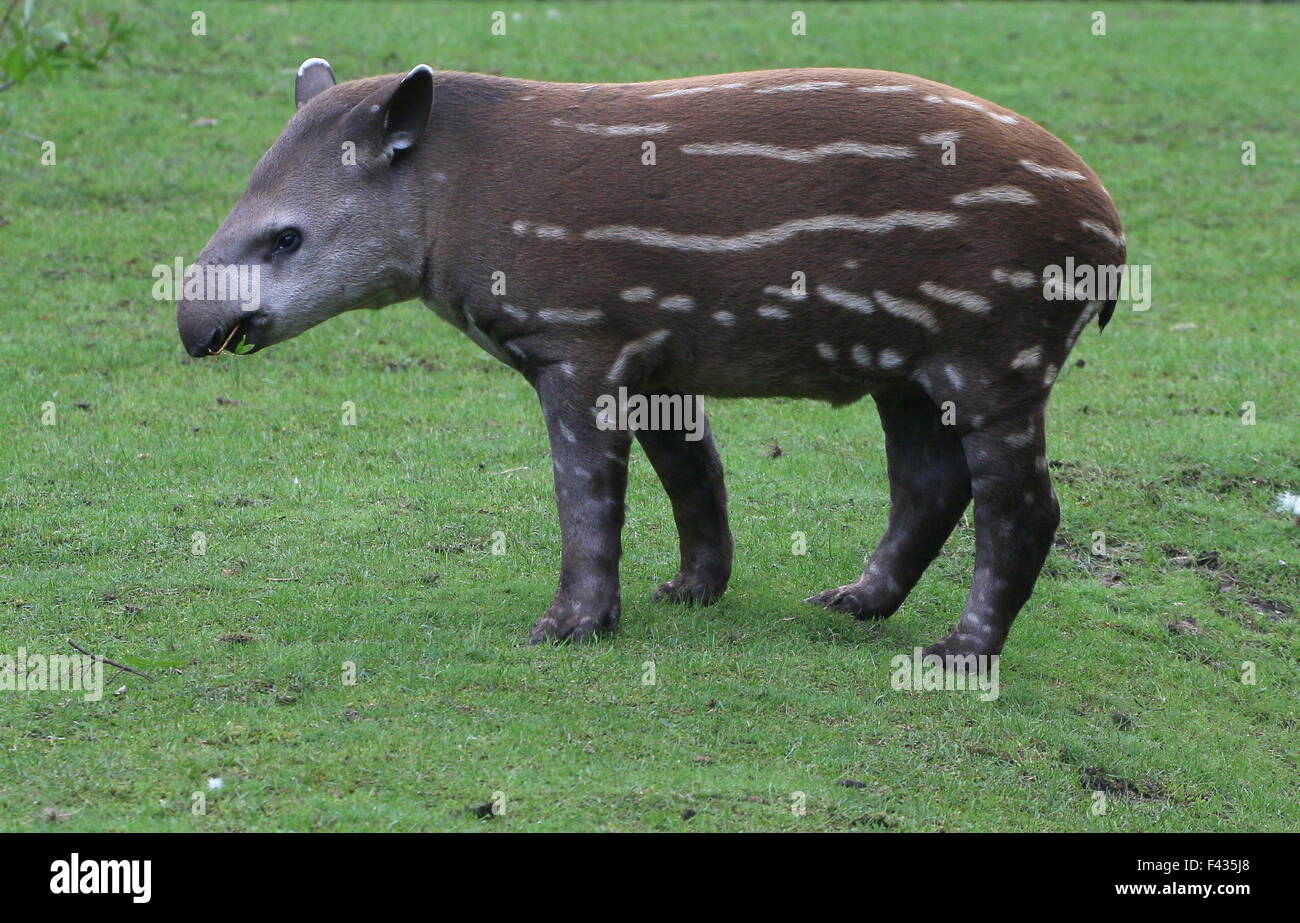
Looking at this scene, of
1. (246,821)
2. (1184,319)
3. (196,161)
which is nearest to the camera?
(246,821)

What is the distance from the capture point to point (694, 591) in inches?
319

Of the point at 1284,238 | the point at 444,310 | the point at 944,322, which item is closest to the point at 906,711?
A: the point at 944,322

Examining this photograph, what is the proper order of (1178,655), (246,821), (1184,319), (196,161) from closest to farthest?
(246,821) < (1178,655) < (1184,319) < (196,161)

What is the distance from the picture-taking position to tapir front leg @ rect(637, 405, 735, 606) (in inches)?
312

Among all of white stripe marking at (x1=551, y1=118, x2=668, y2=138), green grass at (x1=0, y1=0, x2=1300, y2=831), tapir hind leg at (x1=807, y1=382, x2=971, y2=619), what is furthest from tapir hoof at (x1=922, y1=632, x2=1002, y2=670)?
white stripe marking at (x1=551, y1=118, x2=668, y2=138)

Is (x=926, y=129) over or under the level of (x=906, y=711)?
over

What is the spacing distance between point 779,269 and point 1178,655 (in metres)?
3.13

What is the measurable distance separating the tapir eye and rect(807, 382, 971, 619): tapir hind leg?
2.74 meters

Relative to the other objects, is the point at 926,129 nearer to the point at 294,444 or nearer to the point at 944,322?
Answer: the point at 944,322

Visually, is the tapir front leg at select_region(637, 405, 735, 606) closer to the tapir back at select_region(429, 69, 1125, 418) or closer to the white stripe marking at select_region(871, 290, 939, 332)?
the tapir back at select_region(429, 69, 1125, 418)

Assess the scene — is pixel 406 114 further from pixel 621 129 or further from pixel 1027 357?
pixel 1027 357

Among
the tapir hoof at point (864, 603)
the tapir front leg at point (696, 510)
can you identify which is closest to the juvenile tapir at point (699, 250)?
the tapir front leg at point (696, 510)

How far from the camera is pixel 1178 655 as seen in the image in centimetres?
840

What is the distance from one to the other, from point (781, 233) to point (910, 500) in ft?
5.50
